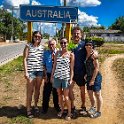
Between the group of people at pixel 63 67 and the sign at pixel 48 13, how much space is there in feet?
17.2

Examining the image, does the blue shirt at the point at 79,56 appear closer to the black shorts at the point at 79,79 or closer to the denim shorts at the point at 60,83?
the black shorts at the point at 79,79

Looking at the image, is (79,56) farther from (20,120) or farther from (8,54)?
(8,54)

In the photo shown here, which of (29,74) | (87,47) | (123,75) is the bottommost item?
(123,75)

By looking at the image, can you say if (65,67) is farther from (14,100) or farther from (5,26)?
(5,26)

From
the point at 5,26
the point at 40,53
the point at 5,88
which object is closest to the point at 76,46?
the point at 40,53

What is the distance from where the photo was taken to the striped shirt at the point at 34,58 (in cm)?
803

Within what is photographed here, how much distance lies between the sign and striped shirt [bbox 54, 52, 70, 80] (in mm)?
5604

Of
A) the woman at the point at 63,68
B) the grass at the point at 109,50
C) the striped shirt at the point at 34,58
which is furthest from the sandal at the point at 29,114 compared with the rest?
the grass at the point at 109,50

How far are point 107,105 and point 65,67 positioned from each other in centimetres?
221

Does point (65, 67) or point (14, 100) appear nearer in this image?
point (65, 67)

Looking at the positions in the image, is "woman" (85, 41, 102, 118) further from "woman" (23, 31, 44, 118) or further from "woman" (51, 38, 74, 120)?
"woman" (23, 31, 44, 118)

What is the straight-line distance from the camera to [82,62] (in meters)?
8.16

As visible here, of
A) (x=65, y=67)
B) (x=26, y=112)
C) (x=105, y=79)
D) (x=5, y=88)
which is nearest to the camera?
(x=65, y=67)

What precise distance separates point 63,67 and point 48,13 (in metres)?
5.83
